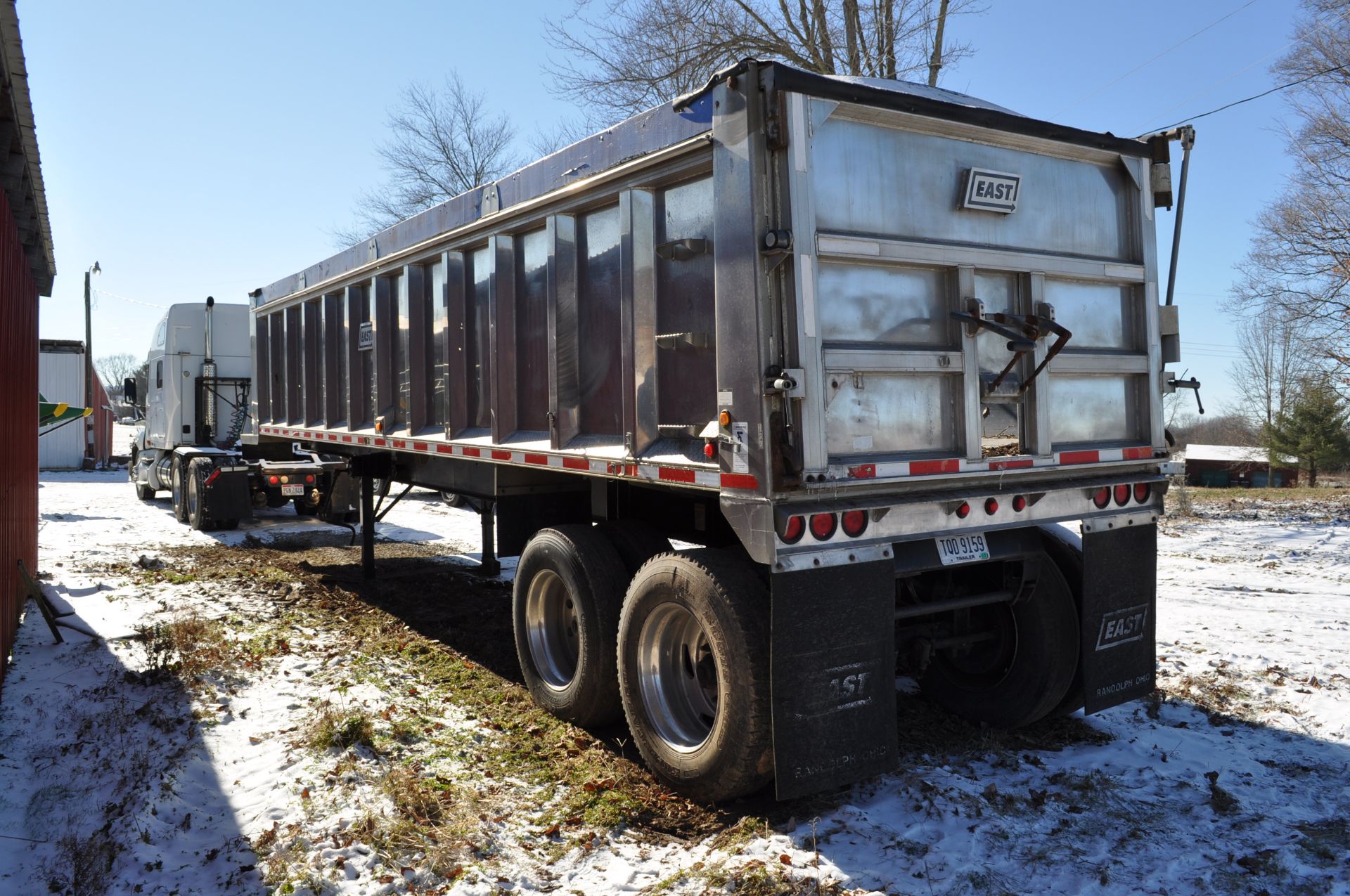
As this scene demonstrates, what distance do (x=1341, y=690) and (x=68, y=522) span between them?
664 inches

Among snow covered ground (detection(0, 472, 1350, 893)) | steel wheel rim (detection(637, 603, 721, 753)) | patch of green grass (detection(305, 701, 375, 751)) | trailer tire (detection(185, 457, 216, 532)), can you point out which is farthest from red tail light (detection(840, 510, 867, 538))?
trailer tire (detection(185, 457, 216, 532))

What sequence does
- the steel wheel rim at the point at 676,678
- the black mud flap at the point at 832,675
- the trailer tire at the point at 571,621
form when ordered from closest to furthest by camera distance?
1. the black mud flap at the point at 832,675
2. the steel wheel rim at the point at 676,678
3. the trailer tire at the point at 571,621

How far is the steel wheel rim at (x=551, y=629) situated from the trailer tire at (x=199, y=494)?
9924 millimetres

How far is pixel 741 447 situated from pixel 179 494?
14097mm

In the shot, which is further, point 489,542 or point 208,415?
point 208,415

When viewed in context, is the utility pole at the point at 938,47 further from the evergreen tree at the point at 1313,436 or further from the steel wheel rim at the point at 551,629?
the evergreen tree at the point at 1313,436

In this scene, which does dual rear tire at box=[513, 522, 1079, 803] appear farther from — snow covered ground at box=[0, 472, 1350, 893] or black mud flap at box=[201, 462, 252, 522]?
black mud flap at box=[201, 462, 252, 522]

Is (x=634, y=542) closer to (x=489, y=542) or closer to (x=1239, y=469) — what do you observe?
(x=489, y=542)

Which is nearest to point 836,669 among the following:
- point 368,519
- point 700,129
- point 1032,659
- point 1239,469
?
point 1032,659

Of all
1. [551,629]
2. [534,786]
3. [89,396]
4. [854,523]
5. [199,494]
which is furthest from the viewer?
[89,396]

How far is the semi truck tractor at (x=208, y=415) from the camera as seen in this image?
13672 mm

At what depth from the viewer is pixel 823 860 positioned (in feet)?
11.8

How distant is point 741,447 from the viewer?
3.79 m

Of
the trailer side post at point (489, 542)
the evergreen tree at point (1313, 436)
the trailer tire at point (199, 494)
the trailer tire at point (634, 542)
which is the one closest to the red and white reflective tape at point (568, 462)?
the trailer tire at point (634, 542)
